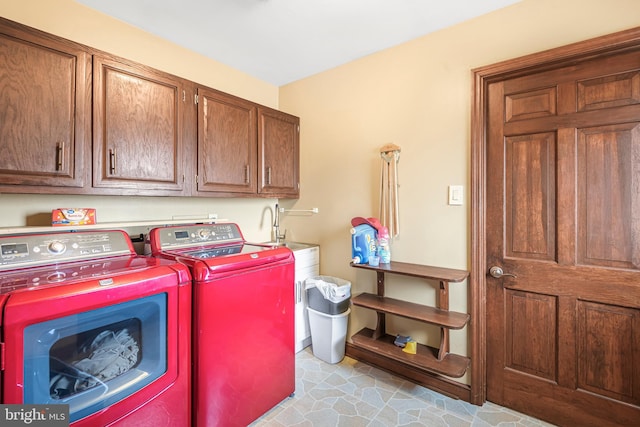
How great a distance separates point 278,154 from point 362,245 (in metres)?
1.15

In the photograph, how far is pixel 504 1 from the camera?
Answer: 1.78 metres

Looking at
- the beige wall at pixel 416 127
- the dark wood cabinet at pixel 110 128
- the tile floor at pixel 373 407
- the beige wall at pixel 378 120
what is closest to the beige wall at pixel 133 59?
the beige wall at pixel 378 120

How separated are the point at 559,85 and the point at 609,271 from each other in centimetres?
107

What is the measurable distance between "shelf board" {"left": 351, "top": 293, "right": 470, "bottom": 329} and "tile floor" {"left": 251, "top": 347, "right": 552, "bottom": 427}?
563 mm

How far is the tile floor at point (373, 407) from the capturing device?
1774 mm

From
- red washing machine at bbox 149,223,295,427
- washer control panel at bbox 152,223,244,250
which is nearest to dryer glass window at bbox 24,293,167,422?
red washing machine at bbox 149,223,295,427

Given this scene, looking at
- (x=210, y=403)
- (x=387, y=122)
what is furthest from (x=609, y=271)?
(x=210, y=403)

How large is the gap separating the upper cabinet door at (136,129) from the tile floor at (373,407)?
1.62m

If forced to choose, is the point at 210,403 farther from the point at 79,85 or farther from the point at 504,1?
the point at 504,1

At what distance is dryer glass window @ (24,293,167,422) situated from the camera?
107 centimetres

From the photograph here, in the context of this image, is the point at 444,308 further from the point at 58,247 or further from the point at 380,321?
the point at 58,247

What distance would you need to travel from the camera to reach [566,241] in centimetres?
171

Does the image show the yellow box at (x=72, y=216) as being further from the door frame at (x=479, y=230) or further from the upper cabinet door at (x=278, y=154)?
the door frame at (x=479, y=230)

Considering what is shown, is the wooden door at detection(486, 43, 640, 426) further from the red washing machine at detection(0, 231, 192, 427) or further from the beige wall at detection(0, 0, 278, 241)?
the beige wall at detection(0, 0, 278, 241)
